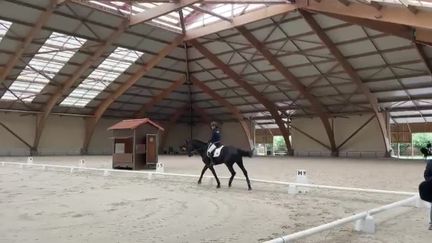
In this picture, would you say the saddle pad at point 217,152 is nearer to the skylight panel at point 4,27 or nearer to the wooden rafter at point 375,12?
the wooden rafter at point 375,12

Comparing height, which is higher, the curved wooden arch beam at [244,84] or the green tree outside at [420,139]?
the curved wooden arch beam at [244,84]

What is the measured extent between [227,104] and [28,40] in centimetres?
2214

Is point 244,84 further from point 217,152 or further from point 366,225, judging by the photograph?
point 366,225

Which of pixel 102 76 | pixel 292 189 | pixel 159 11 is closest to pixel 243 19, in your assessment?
pixel 159 11

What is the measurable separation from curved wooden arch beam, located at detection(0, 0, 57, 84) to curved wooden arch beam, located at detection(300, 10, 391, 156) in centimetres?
1491

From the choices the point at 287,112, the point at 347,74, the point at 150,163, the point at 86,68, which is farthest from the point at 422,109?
the point at 86,68

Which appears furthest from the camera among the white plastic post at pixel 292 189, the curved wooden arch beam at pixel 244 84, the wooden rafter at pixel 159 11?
the curved wooden arch beam at pixel 244 84

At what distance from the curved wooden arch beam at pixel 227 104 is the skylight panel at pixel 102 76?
7.82m

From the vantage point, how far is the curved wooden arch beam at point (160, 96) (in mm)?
38909

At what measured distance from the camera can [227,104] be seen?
140ft

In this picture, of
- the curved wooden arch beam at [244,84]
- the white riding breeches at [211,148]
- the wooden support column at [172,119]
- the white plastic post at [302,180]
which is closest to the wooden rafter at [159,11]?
the curved wooden arch beam at [244,84]

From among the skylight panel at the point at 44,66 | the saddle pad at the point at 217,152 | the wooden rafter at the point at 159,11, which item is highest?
the wooden rafter at the point at 159,11

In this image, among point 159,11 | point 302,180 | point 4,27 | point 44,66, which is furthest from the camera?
point 44,66

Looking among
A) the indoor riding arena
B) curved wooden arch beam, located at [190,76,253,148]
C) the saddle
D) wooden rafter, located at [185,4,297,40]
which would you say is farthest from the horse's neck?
curved wooden arch beam, located at [190,76,253,148]
